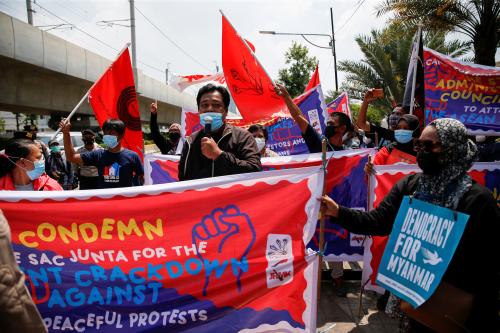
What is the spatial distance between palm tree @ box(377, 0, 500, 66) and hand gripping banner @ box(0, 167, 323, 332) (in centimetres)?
974

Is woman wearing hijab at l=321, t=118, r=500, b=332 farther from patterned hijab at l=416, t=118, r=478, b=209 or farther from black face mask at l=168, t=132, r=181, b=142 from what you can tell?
black face mask at l=168, t=132, r=181, b=142

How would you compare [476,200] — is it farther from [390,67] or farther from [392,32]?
[390,67]

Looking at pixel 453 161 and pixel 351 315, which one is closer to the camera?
pixel 453 161

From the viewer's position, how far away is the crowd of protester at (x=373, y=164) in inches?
68.9

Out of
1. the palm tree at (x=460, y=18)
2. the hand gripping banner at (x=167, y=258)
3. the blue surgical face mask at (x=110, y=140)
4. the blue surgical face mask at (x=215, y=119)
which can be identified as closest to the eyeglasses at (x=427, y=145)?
the hand gripping banner at (x=167, y=258)

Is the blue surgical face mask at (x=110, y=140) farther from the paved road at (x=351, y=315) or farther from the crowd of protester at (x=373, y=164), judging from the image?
the paved road at (x=351, y=315)

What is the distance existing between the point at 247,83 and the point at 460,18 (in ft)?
29.0

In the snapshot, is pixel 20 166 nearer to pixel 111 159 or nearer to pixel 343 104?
pixel 111 159

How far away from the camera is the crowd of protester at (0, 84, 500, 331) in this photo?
1750 mm

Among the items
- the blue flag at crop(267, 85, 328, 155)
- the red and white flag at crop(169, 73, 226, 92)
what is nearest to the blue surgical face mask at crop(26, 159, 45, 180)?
the blue flag at crop(267, 85, 328, 155)

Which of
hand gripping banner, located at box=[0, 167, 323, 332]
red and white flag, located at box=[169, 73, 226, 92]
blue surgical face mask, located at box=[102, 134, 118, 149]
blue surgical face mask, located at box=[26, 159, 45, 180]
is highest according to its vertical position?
red and white flag, located at box=[169, 73, 226, 92]

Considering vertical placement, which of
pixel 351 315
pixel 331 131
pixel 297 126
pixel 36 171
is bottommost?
pixel 351 315

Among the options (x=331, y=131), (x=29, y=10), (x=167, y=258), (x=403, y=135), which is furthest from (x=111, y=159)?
(x=29, y=10)

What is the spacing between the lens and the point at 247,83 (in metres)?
4.05
